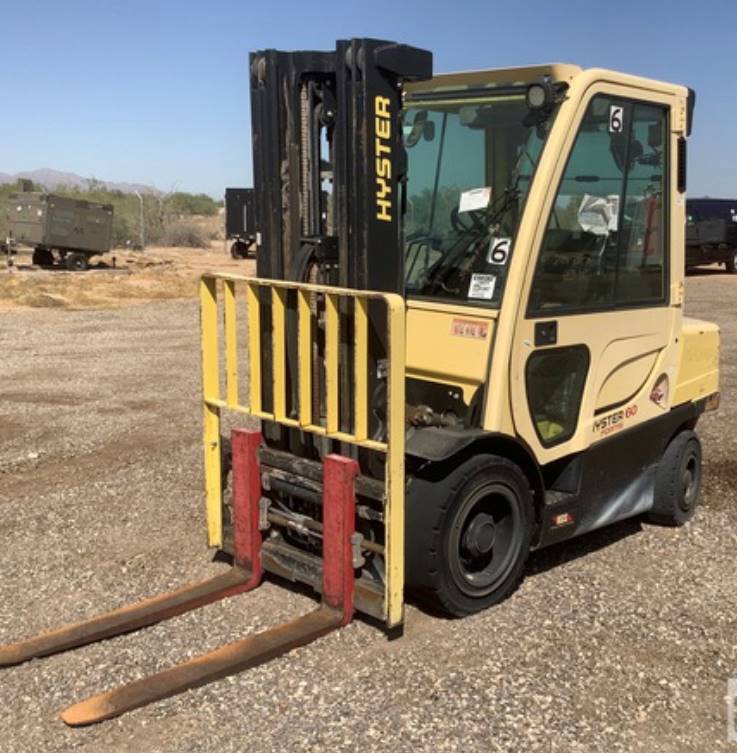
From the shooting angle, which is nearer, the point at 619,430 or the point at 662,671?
the point at 662,671

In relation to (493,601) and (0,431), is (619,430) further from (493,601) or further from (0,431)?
(0,431)

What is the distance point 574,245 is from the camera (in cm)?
457

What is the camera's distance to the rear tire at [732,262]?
2767 centimetres

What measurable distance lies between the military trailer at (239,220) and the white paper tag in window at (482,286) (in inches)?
1043

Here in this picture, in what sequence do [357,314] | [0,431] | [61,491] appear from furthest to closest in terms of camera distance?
[0,431] < [61,491] < [357,314]

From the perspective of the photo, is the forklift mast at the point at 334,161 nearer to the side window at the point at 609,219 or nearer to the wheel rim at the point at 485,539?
the side window at the point at 609,219

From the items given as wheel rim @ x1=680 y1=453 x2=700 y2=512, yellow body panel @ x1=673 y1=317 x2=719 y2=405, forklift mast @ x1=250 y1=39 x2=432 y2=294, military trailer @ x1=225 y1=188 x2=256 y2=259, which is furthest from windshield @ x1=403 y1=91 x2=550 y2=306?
military trailer @ x1=225 y1=188 x2=256 y2=259

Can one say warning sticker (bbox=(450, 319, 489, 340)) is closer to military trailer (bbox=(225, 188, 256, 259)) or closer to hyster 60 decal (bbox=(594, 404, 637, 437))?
hyster 60 decal (bbox=(594, 404, 637, 437))

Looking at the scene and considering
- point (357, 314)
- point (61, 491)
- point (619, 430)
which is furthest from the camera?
point (61, 491)

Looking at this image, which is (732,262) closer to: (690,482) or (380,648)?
(690,482)

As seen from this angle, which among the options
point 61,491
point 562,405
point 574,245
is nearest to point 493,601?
point 562,405

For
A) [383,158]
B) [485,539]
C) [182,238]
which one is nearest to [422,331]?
[383,158]

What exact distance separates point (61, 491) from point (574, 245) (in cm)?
405

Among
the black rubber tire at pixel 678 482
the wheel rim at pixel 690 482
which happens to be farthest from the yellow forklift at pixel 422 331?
the wheel rim at pixel 690 482
